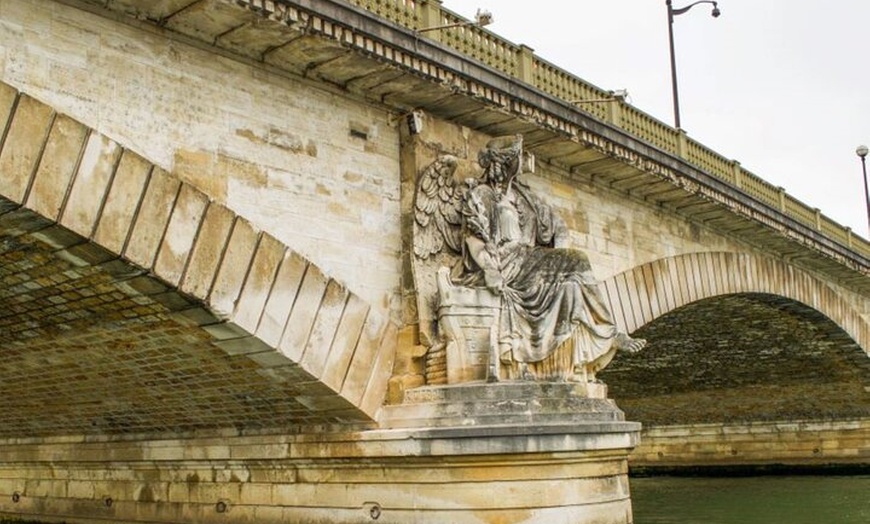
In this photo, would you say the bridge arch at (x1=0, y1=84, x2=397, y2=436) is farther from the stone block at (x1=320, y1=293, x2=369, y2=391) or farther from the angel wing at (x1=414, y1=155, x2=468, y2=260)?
the angel wing at (x1=414, y1=155, x2=468, y2=260)

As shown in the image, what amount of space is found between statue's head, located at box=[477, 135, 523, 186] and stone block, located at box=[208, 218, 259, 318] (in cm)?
353

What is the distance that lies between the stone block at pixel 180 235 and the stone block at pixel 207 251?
0.06 metres

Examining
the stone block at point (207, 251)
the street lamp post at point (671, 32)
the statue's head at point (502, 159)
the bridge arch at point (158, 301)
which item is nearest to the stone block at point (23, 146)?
the bridge arch at point (158, 301)

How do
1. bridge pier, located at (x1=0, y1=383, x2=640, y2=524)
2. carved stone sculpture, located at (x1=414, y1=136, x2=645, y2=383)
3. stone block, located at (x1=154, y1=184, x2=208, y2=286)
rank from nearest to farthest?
1. stone block, located at (x1=154, y1=184, x2=208, y2=286)
2. bridge pier, located at (x1=0, y1=383, x2=640, y2=524)
3. carved stone sculpture, located at (x1=414, y1=136, x2=645, y2=383)

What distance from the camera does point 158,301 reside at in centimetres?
960

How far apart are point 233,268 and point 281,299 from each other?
2.17 ft

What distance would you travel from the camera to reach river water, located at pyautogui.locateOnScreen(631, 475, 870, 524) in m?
19.1

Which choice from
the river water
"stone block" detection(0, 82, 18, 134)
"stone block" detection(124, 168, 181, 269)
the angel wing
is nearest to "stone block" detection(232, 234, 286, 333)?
"stone block" detection(124, 168, 181, 269)

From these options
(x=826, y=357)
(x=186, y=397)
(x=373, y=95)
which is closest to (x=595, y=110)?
(x=373, y=95)

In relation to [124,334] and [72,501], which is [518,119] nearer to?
[124,334]

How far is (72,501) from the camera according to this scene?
15570mm

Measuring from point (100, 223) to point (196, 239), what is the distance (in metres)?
1.02

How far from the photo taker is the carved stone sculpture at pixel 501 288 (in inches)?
446

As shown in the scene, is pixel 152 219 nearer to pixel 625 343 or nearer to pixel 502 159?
pixel 502 159
